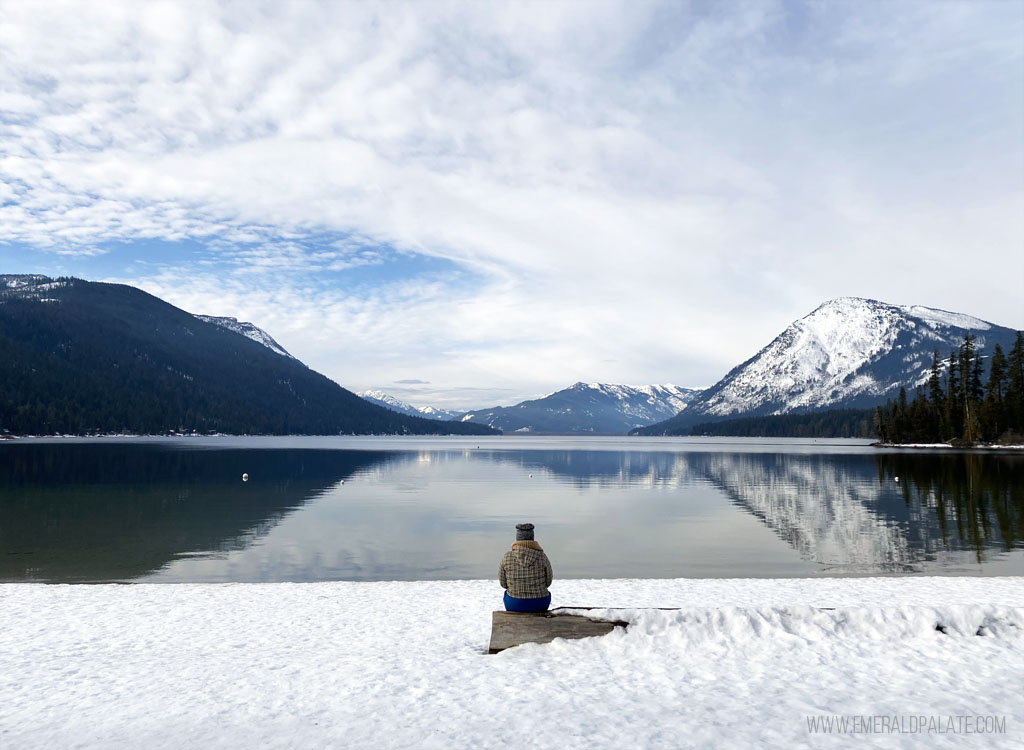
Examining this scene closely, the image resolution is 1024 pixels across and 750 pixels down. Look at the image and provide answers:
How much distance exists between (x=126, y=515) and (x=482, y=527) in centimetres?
2502

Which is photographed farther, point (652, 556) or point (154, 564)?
point (652, 556)

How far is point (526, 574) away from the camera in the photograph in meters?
14.7

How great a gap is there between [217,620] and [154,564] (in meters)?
14.2

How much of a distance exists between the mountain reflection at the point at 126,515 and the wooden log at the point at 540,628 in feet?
64.2

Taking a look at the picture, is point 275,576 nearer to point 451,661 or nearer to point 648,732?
point 451,661

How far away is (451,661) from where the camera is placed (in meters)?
13.8

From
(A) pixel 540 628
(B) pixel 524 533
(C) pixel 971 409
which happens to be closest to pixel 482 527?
(B) pixel 524 533

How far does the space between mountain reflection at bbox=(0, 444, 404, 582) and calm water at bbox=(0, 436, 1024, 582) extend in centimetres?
16

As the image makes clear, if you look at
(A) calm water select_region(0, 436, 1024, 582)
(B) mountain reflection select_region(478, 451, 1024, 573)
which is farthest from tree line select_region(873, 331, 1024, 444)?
(A) calm water select_region(0, 436, 1024, 582)

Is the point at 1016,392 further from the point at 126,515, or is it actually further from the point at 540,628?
the point at 540,628

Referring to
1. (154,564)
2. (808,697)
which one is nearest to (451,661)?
(808,697)

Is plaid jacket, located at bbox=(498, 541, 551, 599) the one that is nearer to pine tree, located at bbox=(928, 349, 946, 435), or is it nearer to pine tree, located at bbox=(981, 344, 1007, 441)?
pine tree, located at bbox=(981, 344, 1007, 441)

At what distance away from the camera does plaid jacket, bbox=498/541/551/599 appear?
1470 cm

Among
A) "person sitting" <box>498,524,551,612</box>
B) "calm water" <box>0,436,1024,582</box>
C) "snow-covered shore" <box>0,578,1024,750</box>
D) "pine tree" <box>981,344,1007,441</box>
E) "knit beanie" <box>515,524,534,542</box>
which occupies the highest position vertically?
"pine tree" <box>981,344,1007,441</box>
